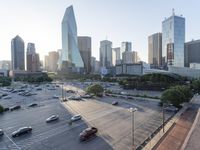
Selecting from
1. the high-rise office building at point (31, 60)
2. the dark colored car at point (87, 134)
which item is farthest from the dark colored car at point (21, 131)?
the high-rise office building at point (31, 60)

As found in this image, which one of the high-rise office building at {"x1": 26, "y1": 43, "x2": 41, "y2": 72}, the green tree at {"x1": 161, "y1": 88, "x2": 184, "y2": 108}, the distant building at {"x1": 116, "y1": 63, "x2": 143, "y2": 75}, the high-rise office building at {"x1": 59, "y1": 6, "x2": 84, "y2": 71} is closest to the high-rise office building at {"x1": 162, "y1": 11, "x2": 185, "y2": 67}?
the distant building at {"x1": 116, "y1": 63, "x2": 143, "y2": 75}

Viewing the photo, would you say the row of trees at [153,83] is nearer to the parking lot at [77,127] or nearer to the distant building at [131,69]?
the parking lot at [77,127]

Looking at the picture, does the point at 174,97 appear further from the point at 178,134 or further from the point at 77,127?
the point at 77,127

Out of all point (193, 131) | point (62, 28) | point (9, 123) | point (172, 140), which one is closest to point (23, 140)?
point (9, 123)

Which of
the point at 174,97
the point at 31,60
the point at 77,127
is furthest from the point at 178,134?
the point at 31,60

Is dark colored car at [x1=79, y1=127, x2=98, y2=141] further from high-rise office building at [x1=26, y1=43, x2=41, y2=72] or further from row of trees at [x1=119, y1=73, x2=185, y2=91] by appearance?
high-rise office building at [x1=26, y1=43, x2=41, y2=72]

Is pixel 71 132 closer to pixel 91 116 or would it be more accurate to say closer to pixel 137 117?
pixel 91 116
